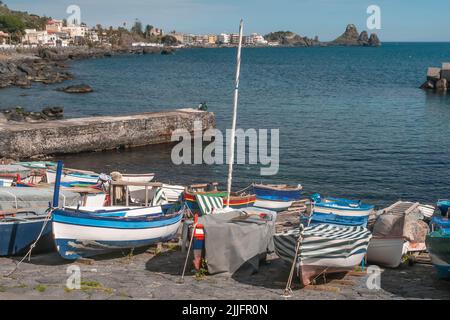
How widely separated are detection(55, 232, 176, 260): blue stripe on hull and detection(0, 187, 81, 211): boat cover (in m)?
2.75

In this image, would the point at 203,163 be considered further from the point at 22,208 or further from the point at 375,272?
the point at 375,272

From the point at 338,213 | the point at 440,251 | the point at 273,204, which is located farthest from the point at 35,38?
the point at 440,251

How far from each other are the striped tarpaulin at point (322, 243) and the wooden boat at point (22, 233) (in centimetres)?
618

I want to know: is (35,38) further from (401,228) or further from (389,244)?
(389,244)

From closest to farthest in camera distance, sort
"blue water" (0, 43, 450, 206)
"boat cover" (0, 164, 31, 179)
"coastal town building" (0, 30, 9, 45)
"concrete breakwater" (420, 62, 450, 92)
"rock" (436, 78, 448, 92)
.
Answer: "boat cover" (0, 164, 31, 179)
"blue water" (0, 43, 450, 206)
"rock" (436, 78, 448, 92)
"concrete breakwater" (420, 62, 450, 92)
"coastal town building" (0, 30, 9, 45)

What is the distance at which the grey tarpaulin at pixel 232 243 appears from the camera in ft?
47.9

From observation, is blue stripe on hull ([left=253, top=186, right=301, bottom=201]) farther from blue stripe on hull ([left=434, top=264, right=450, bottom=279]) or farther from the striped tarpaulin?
blue stripe on hull ([left=434, top=264, right=450, bottom=279])

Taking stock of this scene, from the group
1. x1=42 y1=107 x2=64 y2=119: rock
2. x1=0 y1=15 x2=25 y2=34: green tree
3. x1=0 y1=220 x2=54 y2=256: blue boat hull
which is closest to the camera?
x1=0 y1=220 x2=54 y2=256: blue boat hull

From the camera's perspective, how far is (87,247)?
15.6 m

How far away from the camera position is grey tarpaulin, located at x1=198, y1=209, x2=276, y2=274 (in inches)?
574

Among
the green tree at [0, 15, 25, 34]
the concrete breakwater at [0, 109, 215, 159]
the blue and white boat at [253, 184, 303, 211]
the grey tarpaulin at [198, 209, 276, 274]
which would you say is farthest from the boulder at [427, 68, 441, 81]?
the green tree at [0, 15, 25, 34]

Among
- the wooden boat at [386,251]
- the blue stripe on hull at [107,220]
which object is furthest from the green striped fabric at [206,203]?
the wooden boat at [386,251]

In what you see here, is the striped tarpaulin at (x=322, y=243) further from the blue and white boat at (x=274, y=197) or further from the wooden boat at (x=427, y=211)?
the blue and white boat at (x=274, y=197)

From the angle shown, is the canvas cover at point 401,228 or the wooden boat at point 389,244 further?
the canvas cover at point 401,228
